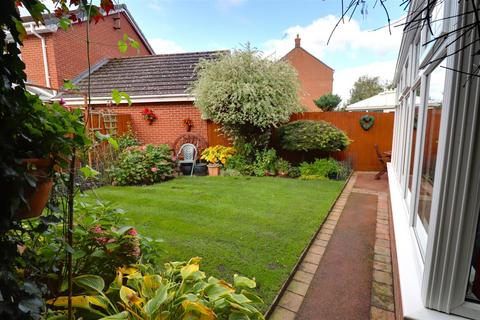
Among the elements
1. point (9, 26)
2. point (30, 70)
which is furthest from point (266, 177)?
point (30, 70)

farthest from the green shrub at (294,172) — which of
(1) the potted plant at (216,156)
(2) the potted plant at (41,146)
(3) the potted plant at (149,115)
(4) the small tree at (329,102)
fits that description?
(4) the small tree at (329,102)

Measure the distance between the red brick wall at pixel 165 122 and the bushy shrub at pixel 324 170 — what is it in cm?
347

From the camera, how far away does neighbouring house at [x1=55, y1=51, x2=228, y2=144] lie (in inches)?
340

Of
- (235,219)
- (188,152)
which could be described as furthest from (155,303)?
(188,152)

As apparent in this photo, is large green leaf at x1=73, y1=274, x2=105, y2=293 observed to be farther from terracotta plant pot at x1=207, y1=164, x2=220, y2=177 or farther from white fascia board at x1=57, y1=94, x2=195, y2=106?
white fascia board at x1=57, y1=94, x2=195, y2=106

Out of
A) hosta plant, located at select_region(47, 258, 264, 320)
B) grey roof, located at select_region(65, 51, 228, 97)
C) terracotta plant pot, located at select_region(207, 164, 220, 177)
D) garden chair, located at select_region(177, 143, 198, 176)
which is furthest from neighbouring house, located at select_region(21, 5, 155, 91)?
hosta plant, located at select_region(47, 258, 264, 320)

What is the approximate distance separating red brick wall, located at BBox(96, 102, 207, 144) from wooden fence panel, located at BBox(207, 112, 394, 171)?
1.69ft

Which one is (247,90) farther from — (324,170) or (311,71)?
(311,71)

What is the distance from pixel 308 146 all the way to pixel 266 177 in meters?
1.44

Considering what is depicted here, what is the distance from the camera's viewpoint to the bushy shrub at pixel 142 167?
6.24m

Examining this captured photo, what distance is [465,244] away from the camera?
1.08 m

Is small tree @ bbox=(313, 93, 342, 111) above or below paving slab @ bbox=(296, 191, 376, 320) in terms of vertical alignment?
above

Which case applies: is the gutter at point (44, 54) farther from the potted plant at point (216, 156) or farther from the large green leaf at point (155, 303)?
the large green leaf at point (155, 303)

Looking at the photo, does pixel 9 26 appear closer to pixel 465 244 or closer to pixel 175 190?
pixel 465 244
